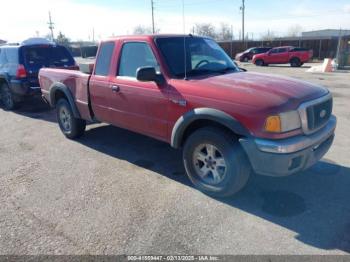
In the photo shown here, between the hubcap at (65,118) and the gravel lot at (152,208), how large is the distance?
0.83 metres

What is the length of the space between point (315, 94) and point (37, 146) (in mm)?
4917

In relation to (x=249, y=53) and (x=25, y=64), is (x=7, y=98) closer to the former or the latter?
(x=25, y=64)

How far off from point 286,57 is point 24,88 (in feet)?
73.0

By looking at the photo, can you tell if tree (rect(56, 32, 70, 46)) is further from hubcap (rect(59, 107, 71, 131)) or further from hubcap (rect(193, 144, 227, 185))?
hubcap (rect(193, 144, 227, 185))

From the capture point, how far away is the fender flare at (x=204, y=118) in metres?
3.36

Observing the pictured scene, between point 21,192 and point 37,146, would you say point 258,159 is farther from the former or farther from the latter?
point 37,146

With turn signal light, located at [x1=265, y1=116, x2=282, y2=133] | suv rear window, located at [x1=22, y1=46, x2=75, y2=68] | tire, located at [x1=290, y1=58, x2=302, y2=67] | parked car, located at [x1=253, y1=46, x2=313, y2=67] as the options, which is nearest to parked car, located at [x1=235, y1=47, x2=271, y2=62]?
parked car, located at [x1=253, y1=46, x2=313, y2=67]

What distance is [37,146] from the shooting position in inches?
236

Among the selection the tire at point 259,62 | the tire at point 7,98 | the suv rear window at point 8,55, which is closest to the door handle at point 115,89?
the suv rear window at point 8,55

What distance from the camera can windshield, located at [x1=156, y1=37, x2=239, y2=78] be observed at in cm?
417

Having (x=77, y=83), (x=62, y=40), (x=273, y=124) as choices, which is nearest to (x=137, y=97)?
(x=77, y=83)

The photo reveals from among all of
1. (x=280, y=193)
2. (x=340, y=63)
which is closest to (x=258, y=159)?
(x=280, y=193)

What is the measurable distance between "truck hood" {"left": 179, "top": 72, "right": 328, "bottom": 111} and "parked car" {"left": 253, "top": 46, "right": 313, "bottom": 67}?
76.0ft

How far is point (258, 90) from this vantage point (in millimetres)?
3502
